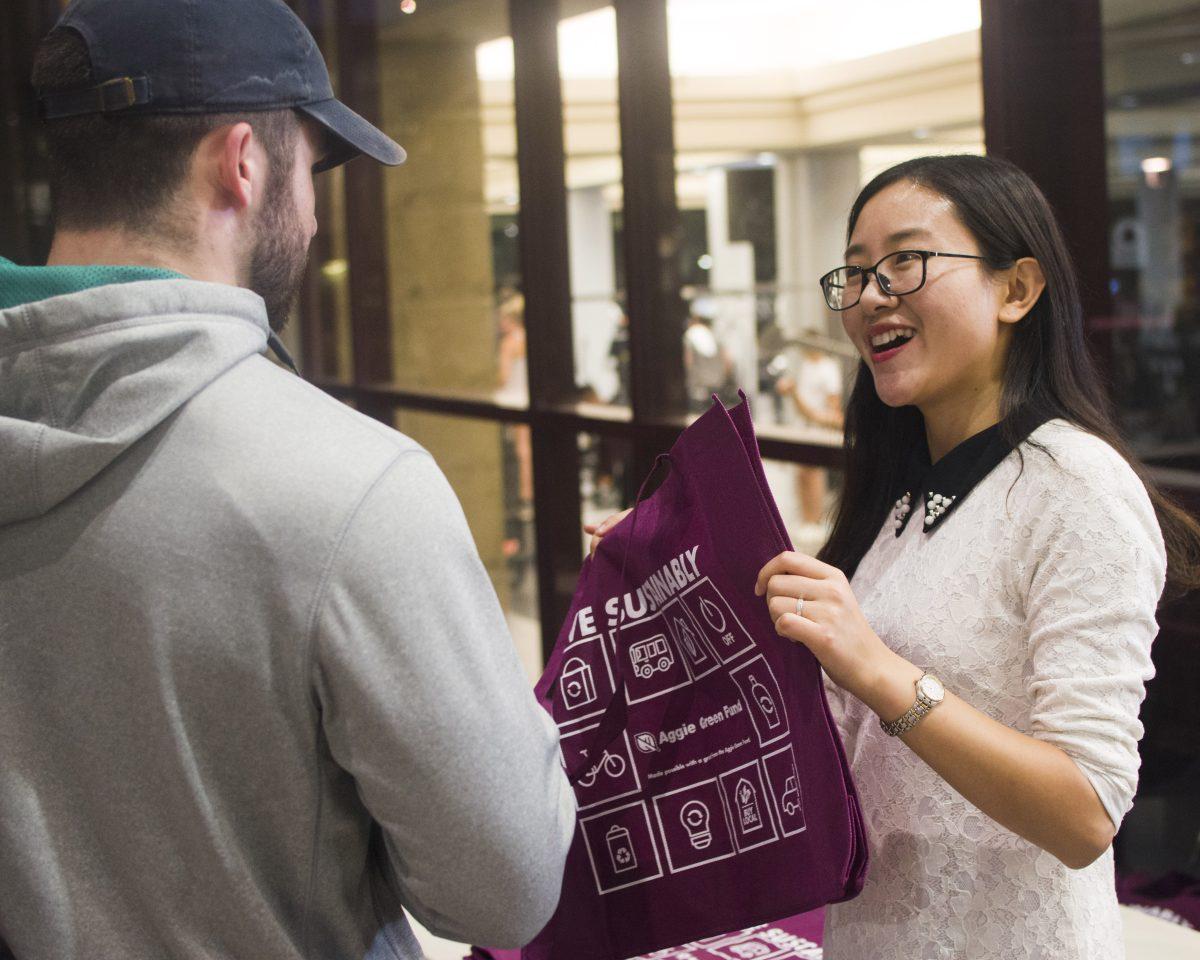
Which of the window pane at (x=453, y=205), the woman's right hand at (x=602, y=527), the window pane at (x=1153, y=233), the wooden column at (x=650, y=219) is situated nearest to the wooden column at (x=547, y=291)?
the window pane at (x=453, y=205)

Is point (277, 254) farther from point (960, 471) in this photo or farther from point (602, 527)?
point (960, 471)

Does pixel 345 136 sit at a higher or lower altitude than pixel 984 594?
higher

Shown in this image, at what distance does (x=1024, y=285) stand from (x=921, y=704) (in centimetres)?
53

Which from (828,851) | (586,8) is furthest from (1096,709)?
(586,8)

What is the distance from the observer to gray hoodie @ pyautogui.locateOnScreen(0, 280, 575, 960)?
992 millimetres

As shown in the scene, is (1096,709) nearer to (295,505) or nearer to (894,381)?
(894,381)

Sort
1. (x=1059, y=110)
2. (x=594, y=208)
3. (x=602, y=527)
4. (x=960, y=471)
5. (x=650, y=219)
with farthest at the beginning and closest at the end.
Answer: (x=594, y=208)
(x=650, y=219)
(x=1059, y=110)
(x=602, y=527)
(x=960, y=471)

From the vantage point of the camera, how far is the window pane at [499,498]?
467 cm

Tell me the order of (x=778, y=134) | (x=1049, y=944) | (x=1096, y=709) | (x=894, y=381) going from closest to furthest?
1. (x=1096, y=709)
2. (x=1049, y=944)
3. (x=894, y=381)
4. (x=778, y=134)

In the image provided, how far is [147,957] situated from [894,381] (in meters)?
0.98

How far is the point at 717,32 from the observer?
11.1 feet

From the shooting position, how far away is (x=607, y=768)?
4.85 ft

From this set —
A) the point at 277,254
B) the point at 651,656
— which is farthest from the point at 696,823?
the point at 277,254

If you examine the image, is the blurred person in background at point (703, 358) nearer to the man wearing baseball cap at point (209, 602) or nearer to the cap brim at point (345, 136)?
the cap brim at point (345, 136)
